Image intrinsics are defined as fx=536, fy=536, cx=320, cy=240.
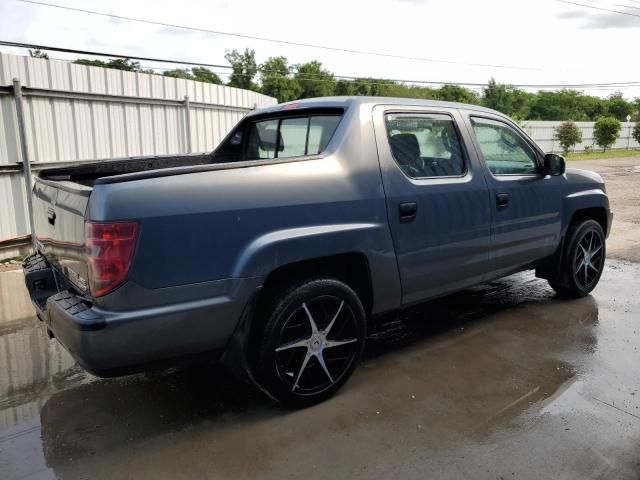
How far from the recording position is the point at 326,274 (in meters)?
3.37

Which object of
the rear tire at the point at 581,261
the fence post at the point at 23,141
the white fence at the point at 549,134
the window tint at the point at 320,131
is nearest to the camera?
the window tint at the point at 320,131

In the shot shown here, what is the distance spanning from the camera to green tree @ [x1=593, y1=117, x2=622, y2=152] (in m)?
37.9

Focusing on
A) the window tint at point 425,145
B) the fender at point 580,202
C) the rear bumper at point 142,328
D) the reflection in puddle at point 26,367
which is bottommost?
the reflection in puddle at point 26,367

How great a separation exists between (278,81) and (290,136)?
72.0 metres

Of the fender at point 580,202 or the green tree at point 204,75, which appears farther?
the green tree at point 204,75

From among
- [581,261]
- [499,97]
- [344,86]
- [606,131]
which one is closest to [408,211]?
[581,261]

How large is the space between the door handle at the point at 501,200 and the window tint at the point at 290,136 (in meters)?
1.55

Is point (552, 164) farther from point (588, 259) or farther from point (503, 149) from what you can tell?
point (588, 259)

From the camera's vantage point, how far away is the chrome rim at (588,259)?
17.4ft

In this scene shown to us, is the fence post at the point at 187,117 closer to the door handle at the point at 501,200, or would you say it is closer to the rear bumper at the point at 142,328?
the door handle at the point at 501,200

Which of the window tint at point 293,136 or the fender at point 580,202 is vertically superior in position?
the window tint at point 293,136

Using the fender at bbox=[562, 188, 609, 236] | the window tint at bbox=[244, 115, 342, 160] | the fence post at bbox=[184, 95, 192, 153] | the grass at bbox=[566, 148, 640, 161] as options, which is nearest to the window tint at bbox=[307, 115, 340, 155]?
the window tint at bbox=[244, 115, 342, 160]

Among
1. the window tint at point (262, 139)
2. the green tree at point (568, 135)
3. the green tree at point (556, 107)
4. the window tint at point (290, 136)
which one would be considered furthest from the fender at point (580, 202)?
the green tree at point (556, 107)

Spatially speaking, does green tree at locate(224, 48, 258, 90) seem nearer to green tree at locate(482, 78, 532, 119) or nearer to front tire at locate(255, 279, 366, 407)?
green tree at locate(482, 78, 532, 119)
